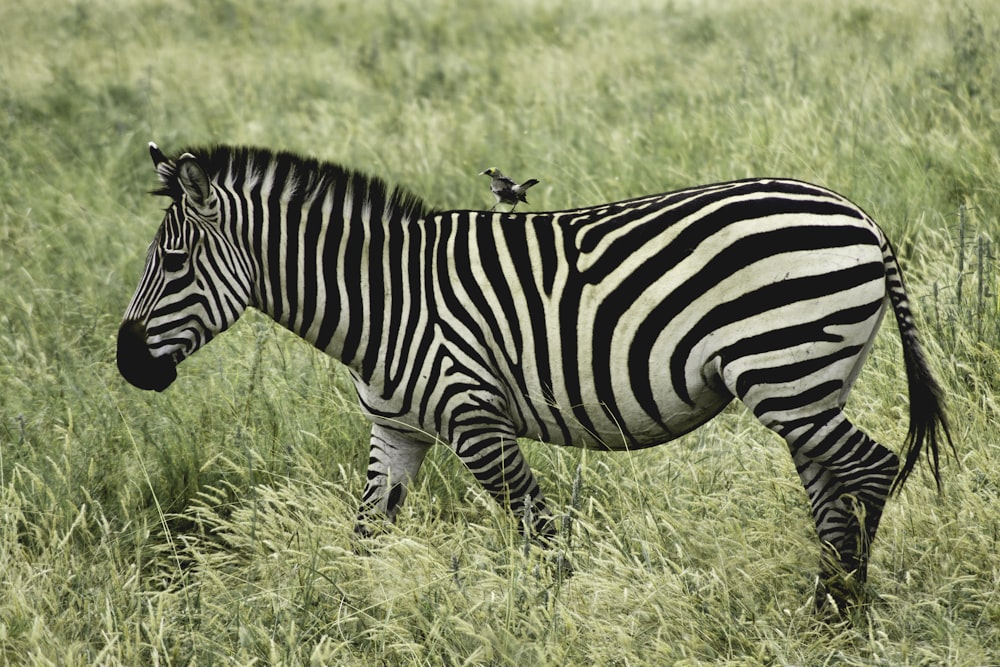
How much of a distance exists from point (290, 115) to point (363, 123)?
3.15ft

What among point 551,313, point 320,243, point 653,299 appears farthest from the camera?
point 320,243

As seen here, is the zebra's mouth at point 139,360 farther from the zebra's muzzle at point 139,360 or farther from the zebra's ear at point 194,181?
the zebra's ear at point 194,181

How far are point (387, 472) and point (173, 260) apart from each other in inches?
46.1

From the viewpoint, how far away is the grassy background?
135 inches

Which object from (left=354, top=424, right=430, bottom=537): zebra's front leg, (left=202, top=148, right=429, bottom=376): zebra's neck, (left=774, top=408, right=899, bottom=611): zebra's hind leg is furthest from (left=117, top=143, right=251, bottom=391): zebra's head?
(left=774, top=408, right=899, bottom=611): zebra's hind leg

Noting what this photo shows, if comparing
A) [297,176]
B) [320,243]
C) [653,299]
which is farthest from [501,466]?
[297,176]

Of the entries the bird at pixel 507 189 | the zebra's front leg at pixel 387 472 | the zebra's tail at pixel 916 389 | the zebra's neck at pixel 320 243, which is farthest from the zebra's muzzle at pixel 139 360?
the zebra's tail at pixel 916 389

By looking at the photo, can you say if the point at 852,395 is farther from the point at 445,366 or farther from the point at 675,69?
the point at 675,69

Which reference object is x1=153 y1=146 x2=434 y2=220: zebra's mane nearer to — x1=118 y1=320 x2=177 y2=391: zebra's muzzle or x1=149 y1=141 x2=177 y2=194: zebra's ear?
x1=149 y1=141 x2=177 y2=194: zebra's ear

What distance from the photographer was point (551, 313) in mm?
3736

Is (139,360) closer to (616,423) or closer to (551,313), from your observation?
(551,313)

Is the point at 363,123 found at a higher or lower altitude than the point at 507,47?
lower

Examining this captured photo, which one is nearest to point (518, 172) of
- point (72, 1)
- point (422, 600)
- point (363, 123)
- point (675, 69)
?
point (363, 123)

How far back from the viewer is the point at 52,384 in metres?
5.49
